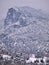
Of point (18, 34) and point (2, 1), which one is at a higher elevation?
point (2, 1)

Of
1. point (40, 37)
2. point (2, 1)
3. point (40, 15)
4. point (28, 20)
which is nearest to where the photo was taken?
point (2, 1)

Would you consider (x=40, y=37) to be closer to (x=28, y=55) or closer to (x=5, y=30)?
(x=28, y=55)

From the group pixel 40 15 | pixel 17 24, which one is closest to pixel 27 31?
pixel 17 24

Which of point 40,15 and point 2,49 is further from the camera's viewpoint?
point 40,15

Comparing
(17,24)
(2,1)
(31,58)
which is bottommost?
(31,58)

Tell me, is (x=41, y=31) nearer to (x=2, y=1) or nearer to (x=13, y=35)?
(x=13, y=35)

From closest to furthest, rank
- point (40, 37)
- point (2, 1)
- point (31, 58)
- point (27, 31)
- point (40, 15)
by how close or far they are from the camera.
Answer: point (31, 58), point (2, 1), point (40, 37), point (27, 31), point (40, 15)
